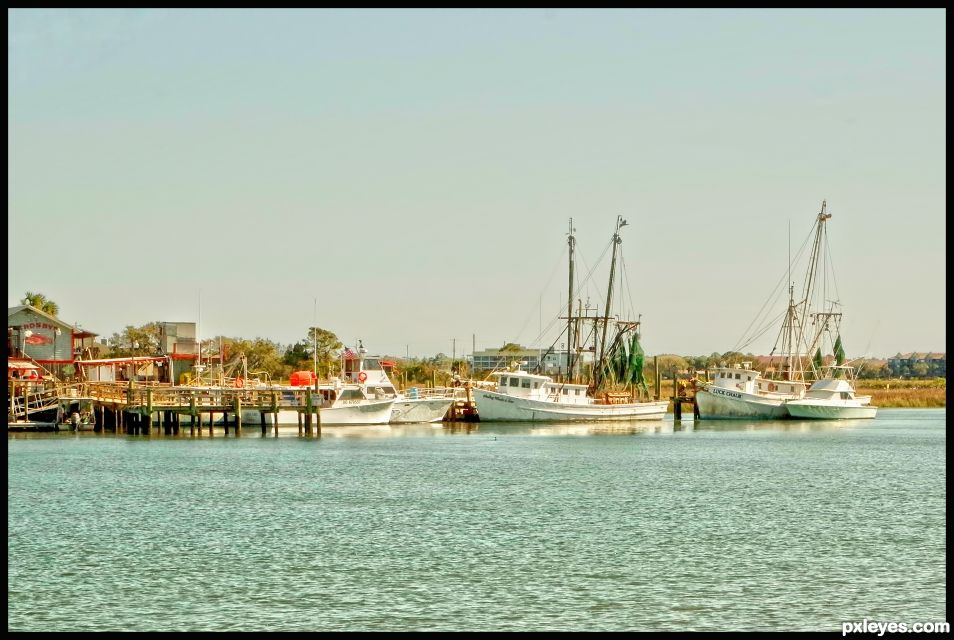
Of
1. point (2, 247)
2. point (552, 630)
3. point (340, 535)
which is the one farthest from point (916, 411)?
point (2, 247)

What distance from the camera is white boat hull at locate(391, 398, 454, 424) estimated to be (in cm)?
8856

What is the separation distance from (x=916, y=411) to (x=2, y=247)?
133706 mm

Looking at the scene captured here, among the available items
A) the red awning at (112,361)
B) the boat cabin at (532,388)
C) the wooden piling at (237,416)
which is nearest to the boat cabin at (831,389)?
the boat cabin at (532,388)

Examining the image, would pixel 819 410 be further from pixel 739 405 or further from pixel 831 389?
pixel 739 405

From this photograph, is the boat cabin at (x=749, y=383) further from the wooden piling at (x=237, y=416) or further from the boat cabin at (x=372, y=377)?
the wooden piling at (x=237, y=416)

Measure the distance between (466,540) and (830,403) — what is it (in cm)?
7622

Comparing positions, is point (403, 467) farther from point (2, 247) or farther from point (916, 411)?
point (916, 411)

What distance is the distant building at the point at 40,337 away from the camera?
93250mm

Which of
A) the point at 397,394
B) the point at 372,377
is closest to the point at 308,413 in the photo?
the point at 372,377

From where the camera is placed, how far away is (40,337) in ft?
309

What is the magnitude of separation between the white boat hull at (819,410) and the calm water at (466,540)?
3910 centimetres

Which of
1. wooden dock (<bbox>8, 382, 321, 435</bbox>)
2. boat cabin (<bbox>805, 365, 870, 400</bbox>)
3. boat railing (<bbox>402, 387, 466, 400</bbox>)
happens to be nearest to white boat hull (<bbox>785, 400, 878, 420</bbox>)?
boat cabin (<bbox>805, 365, 870, 400</bbox>)

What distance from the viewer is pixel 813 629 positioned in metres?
23.1

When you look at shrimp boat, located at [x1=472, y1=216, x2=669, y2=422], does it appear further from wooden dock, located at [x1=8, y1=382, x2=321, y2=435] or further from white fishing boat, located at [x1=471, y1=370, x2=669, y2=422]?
wooden dock, located at [x1=8, y1=382, x2=321, y2=435]
